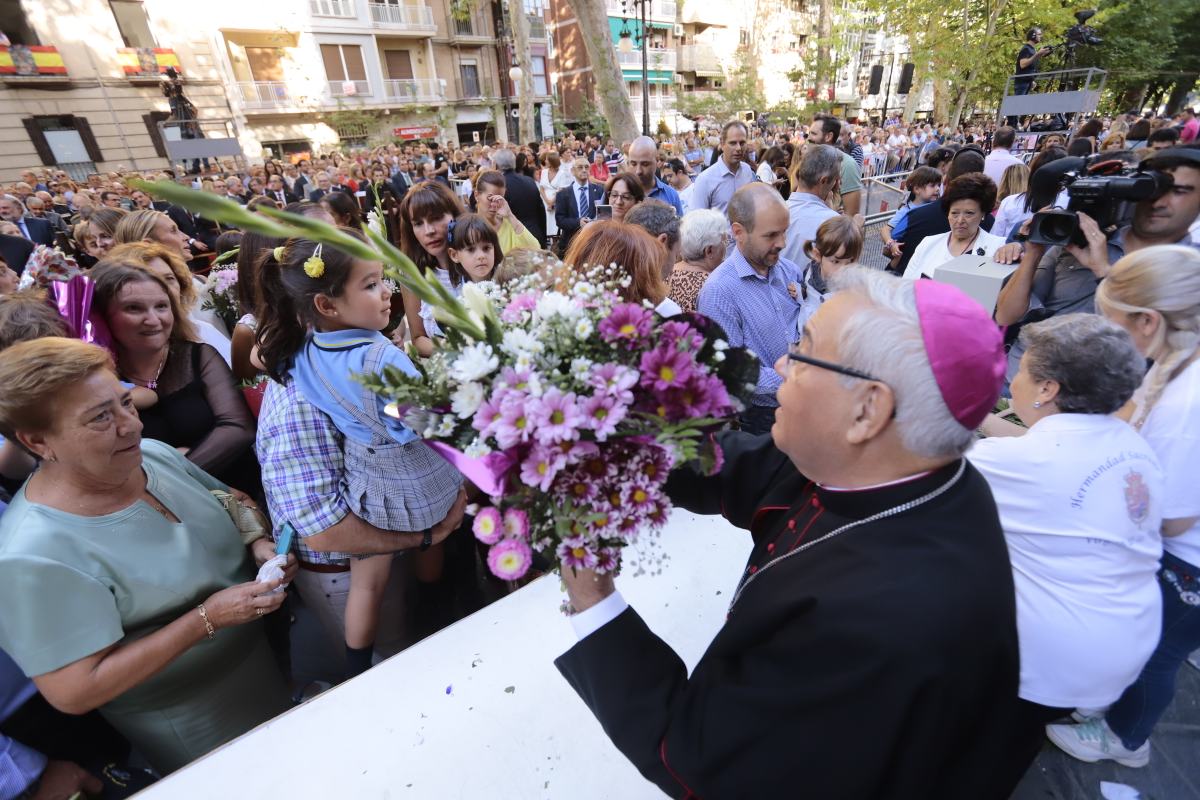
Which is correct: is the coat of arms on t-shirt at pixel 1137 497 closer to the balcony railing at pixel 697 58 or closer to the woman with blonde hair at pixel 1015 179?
the woman with blonde hair at pixel 1015 179

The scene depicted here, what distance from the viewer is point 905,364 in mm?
984

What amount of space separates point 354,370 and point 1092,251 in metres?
3.44

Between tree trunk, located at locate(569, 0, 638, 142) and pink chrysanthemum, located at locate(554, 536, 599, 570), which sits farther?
tree trunk, located at locate(569, 0, 638, 142)

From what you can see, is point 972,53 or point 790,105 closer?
point 972,53

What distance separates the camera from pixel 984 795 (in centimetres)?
103

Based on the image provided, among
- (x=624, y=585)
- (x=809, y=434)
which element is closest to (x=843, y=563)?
(x=809, y=434)

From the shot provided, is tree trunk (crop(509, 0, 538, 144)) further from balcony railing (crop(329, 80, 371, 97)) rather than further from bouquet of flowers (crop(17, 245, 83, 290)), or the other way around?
bouquet of flowers (crop(17, 245, 83, 290))

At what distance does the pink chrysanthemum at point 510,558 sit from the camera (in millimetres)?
990

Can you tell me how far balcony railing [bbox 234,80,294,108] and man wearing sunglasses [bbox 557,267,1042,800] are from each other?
29.1 metres

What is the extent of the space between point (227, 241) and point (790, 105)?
29.4m

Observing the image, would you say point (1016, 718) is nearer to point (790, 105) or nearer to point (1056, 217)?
point (1056, 217)

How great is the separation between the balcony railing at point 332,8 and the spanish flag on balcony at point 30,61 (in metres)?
9.49

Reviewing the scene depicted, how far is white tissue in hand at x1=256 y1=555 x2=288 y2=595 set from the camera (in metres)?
1.74

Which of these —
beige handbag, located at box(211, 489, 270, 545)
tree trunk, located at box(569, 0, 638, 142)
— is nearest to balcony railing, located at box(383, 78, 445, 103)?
tree trunk, located at box(569, 0, 638, 142)
